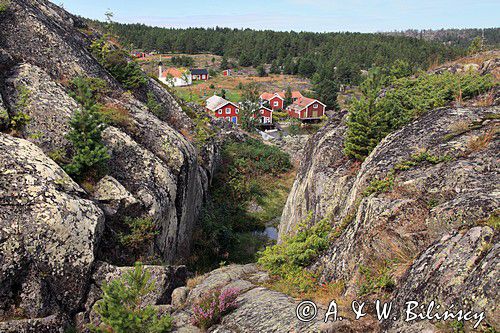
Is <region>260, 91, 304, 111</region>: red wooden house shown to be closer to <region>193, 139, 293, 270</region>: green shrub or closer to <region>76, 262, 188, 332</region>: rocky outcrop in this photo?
<region>193, 139, 293, 270</region>: green shrub

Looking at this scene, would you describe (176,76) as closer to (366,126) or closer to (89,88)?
(89,88)

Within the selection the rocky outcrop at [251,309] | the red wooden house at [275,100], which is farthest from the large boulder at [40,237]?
the red wooden house at [275,100]

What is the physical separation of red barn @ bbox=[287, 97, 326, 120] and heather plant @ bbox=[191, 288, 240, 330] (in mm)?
84797

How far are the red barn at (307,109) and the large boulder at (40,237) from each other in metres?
83.5

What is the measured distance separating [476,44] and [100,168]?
21.6 metres

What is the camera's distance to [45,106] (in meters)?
14.6

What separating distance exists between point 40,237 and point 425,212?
34.4 ft

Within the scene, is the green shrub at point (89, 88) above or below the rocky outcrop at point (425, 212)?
above

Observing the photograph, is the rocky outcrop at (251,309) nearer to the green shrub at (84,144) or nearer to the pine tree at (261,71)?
the green shrub at (84,144)

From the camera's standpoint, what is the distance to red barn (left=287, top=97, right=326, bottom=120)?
91500 mm

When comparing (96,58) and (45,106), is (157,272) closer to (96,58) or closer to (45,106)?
(45,106)

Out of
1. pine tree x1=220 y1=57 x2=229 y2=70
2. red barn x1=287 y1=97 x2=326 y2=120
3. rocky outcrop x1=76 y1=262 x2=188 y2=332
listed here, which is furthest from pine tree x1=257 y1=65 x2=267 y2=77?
rocky outcrop x1=76 y1=262 x2=188 y2=332

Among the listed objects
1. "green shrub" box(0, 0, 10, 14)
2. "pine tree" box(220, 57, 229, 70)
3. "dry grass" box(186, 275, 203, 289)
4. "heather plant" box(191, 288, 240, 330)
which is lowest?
"dry grass" box(186, 275, 203, 289)

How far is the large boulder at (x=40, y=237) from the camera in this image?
9.80m
